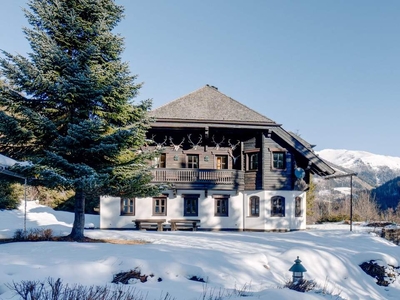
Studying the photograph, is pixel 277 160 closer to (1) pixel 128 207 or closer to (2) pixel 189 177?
(2) pixel 189 177

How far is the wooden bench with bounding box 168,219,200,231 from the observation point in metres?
19.0

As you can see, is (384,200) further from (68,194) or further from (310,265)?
(310,265)

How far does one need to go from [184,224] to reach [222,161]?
4875 millimetres

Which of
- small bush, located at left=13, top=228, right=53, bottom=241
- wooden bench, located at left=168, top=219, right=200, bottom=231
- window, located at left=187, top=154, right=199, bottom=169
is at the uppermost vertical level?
window, located at left=187, top=154, right=199, bottom=169

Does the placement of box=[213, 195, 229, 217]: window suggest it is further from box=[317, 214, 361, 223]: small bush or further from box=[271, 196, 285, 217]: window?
box=[317, 214, 361, 223]: small bush

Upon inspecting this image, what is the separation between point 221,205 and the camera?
20875mm

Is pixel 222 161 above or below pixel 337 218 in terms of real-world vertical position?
above

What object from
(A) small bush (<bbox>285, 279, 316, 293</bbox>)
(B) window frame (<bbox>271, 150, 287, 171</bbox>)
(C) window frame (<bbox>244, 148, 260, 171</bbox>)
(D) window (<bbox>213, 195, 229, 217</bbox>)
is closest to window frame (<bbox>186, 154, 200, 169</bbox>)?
(D) window (<bbox>213, 195, 229, 217</bbox>)

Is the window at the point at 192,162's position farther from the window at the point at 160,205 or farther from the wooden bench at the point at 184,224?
the wooden bench at the point at 184,224

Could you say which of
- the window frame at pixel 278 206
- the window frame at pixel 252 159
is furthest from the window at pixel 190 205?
the window frame at pixel 278 206

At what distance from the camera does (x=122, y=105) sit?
1255cm

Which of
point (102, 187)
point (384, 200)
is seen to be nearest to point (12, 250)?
point (102, 187)

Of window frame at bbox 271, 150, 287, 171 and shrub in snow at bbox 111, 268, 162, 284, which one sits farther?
window frame at bbox 271, 150, 287, 171

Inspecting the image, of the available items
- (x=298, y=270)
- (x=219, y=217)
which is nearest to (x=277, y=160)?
(x=219, y=217)
